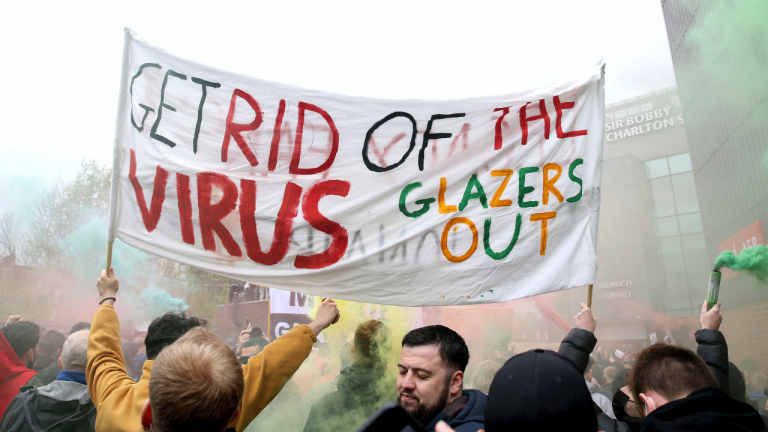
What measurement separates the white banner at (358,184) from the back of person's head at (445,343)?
0.36 m

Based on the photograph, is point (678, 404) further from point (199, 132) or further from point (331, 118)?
point (199, 132)

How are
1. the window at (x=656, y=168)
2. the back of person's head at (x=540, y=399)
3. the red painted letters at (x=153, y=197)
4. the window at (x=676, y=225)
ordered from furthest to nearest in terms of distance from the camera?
the window at (x=656, y=168) < the window at (x=676, y=225) < the red painted letters at (x=153, y=197) < the back of person's head at (x=540, y=399)

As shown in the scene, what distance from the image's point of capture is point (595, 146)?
253 centimetres

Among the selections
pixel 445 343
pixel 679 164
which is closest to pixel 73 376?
pixel 445 343

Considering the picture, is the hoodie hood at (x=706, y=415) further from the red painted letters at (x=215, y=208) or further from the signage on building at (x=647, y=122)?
the signage on building at (x=647, y=122)

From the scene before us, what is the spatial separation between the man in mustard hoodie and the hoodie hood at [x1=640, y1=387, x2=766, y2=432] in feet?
3.82

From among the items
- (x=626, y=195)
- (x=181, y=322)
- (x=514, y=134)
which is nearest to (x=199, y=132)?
(x=181, y=322)

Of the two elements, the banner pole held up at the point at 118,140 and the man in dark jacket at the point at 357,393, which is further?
the man in dark jacket at the point at 357,393

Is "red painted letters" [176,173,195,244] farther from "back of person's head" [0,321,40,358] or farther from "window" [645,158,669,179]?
"window" [645,158,669,179]

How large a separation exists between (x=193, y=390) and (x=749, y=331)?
11.7 m

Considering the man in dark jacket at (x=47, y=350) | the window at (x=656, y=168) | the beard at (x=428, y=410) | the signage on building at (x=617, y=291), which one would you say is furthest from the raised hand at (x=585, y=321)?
the window at (x=656, y=168)

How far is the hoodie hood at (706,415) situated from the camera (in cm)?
Answer: 119

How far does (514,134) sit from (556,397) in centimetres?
193

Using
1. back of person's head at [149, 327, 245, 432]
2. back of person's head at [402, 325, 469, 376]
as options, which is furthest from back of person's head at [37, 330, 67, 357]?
back of person's head at [149, 327, 245, 432]
